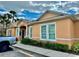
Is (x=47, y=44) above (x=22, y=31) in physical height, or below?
below

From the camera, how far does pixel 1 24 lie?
18.7ft

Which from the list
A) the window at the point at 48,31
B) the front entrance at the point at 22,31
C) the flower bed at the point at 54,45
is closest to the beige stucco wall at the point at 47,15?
the window at the point at 48,31

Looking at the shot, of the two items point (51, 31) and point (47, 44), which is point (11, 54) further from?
point (51, 31)

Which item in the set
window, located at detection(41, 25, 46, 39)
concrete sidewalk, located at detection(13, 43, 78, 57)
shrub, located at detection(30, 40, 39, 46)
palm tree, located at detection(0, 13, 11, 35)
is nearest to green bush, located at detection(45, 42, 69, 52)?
concrete sidewalk, located at detection(13, 43, 78, 57)

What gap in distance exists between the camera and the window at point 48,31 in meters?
6.18

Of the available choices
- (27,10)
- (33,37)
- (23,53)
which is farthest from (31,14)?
(23,53)

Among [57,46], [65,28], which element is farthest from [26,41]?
[65,28]

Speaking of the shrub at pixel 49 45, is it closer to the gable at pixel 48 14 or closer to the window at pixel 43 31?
the window at pixel 43 31

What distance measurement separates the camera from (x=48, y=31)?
639 cm

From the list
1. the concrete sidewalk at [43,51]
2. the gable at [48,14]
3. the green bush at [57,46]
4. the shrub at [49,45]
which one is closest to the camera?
the concrete sidewalk at [43,51]

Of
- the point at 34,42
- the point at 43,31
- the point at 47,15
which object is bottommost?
the point at 34,42

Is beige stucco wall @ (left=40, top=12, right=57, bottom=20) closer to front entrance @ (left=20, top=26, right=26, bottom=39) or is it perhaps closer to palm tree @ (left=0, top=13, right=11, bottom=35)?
front entrance @ (left=20, top=26, right=26, bottom=39)

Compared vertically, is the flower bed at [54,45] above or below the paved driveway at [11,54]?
above

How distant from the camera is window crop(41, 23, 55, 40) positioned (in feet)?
20.3
